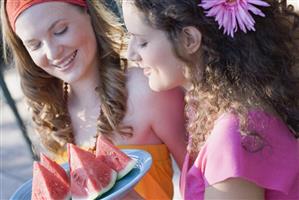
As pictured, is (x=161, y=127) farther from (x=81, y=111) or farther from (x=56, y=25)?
(x=56, y=25)

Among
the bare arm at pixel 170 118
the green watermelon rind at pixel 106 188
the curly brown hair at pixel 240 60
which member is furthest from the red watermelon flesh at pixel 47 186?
the curly brown hair at pixel 240 60

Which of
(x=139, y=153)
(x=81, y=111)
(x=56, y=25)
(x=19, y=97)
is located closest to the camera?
(x=139, y=153)

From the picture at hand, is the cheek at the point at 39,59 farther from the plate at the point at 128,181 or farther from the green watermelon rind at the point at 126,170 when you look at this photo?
the green watermelon rind at the point at 126,170

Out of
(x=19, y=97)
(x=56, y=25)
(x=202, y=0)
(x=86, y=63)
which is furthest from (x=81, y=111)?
(x=19, y=97)

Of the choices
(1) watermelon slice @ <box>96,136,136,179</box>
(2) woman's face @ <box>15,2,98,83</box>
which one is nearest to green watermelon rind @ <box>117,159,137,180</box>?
(1) watermelon slice @ <box>96,136,136,179</box>

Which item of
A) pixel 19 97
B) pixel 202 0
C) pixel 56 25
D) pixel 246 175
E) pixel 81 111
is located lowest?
pixel 19 97

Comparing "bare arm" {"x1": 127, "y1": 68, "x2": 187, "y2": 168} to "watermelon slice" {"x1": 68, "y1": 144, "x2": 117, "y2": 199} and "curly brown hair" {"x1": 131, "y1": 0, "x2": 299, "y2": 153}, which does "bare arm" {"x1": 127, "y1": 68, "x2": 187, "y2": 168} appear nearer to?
"watermelon slice" {"x1": 68, "y1": 144, "x2": 117, "y2": 199}

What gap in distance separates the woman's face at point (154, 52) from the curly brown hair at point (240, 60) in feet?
0.10

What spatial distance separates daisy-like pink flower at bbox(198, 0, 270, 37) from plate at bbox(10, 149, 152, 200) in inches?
26.9

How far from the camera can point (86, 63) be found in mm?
2965

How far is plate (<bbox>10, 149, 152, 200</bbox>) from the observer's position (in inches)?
89.7

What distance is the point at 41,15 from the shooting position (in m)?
2.83

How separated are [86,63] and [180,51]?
2.80 ft

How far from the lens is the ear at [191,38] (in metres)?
2.18
